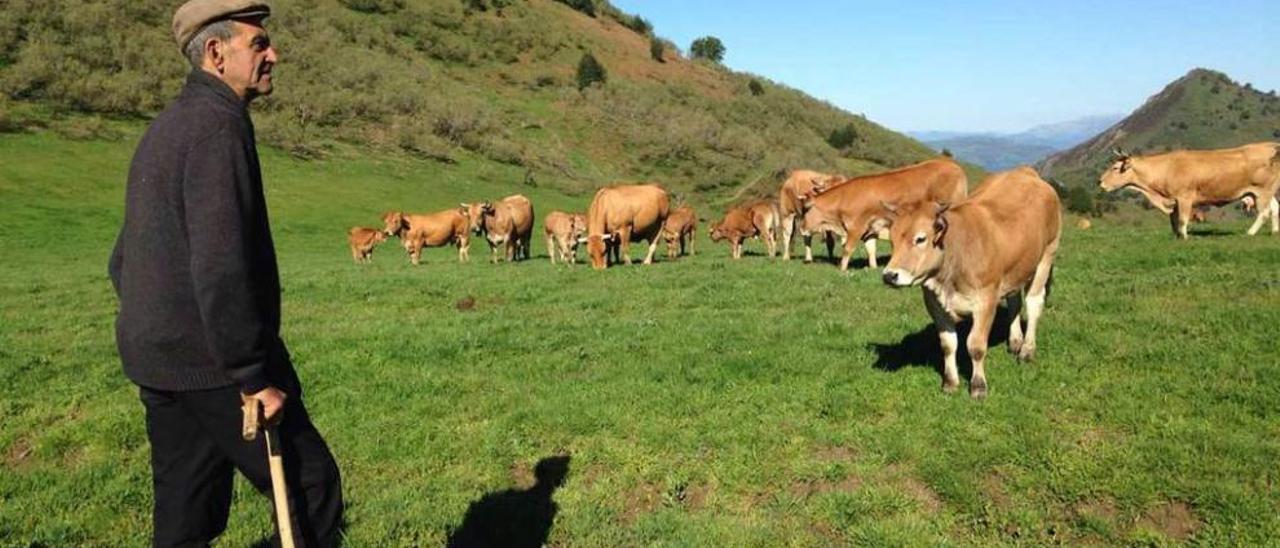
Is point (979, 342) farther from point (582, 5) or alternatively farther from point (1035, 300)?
point (582, 5)

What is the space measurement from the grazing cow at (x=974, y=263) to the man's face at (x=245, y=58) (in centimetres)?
598

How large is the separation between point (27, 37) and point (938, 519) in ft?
198

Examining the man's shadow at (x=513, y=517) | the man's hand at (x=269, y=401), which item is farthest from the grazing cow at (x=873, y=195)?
the man's hand at (x=269, y=401)

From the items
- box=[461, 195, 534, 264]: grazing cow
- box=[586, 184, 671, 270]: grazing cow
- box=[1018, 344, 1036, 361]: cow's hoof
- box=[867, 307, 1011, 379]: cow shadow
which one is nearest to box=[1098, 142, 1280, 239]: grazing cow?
box=[867, 307, 1011, 379]: cow shadow

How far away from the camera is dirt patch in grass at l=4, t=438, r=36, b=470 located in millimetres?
8352

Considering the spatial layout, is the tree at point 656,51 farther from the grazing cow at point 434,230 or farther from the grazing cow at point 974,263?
the grazing cow at point 974,263

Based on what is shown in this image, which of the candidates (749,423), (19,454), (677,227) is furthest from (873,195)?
(19,454)

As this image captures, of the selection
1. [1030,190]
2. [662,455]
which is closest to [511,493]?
[662,455]

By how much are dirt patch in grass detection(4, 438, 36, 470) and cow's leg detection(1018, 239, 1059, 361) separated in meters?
11.0

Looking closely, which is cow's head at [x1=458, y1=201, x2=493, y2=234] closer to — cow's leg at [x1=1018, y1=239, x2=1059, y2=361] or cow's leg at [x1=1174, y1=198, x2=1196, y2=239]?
cow's leg at [x1=1174, y1=198, x2=1196, y2=239]

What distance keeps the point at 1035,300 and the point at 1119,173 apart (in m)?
13.5

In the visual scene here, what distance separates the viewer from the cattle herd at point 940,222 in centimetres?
835

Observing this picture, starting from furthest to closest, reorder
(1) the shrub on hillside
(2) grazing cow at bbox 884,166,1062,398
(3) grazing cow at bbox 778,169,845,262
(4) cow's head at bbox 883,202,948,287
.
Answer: (1) the shrub on hillside → (3) grazing cow at bbox 778,169,845,262 → (2) grazing cow at bbox 884,166,1062,398 → (4) cow's head at bbox 883,202,948,287

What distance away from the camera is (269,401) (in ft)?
12.5
